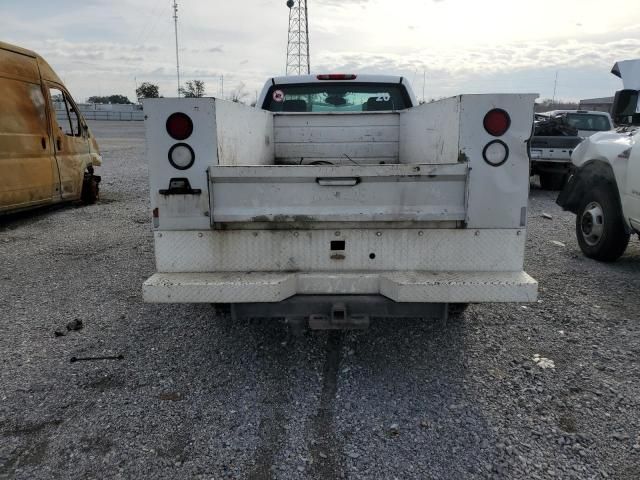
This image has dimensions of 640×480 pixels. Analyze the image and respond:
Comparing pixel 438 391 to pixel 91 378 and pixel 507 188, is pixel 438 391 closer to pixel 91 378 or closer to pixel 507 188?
pixel 507 188

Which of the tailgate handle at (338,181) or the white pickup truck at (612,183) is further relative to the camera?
the white pickup truck at (612,183)

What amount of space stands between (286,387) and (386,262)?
3.47 ft

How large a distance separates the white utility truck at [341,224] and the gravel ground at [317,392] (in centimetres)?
56

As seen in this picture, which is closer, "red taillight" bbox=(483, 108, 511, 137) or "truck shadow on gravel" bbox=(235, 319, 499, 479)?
"truck shadow on gravel" bbox=(235, 319, 499, 479)

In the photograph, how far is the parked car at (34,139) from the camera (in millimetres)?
7871

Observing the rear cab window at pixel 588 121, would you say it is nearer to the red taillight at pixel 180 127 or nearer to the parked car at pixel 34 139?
the parked car at pixel 34 139

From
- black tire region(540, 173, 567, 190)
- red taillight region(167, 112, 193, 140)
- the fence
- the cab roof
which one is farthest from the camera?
the fence

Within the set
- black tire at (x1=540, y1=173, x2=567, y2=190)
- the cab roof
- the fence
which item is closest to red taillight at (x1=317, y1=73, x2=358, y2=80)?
the cab roof

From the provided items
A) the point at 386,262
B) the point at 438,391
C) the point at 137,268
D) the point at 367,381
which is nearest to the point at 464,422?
the point at 438,391

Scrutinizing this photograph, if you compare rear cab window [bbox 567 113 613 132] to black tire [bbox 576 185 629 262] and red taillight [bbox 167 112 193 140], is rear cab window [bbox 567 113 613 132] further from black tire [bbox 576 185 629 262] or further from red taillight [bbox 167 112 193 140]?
red taillight [bbox 167 112 193 140]

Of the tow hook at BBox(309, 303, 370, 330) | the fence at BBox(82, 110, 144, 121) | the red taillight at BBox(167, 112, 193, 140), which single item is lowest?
the tow hook at BBox(309, 303, 370, 330)

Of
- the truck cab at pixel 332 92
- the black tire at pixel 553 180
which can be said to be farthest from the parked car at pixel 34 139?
the black tire at pixel 553 180

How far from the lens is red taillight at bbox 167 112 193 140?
317 centimetres

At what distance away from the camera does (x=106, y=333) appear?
4.20m
